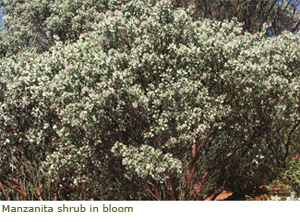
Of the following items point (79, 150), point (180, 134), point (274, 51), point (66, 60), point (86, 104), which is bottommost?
point (79, 150)

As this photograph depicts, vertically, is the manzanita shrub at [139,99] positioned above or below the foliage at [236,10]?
below

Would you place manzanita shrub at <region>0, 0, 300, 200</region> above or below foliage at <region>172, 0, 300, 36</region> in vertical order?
below

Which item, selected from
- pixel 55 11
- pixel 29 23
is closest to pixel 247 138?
pixel 55 11

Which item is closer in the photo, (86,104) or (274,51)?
(86,104)

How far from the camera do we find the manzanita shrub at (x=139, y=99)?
395 inches

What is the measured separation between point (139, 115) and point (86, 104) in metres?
1.89

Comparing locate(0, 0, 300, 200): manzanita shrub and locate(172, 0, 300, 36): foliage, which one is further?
locate(172, 0, 300, 36): foliage

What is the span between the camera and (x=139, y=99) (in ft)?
32.6

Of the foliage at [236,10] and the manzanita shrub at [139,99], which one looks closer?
the manzanita shrub at [139,99]

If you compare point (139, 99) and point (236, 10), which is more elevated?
point (236, 10)

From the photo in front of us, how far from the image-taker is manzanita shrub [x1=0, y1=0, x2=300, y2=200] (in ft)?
32.9

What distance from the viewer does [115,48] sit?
11516mm

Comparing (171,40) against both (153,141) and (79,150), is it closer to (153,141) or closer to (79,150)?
(153,141)

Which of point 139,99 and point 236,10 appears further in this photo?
point 236,10
